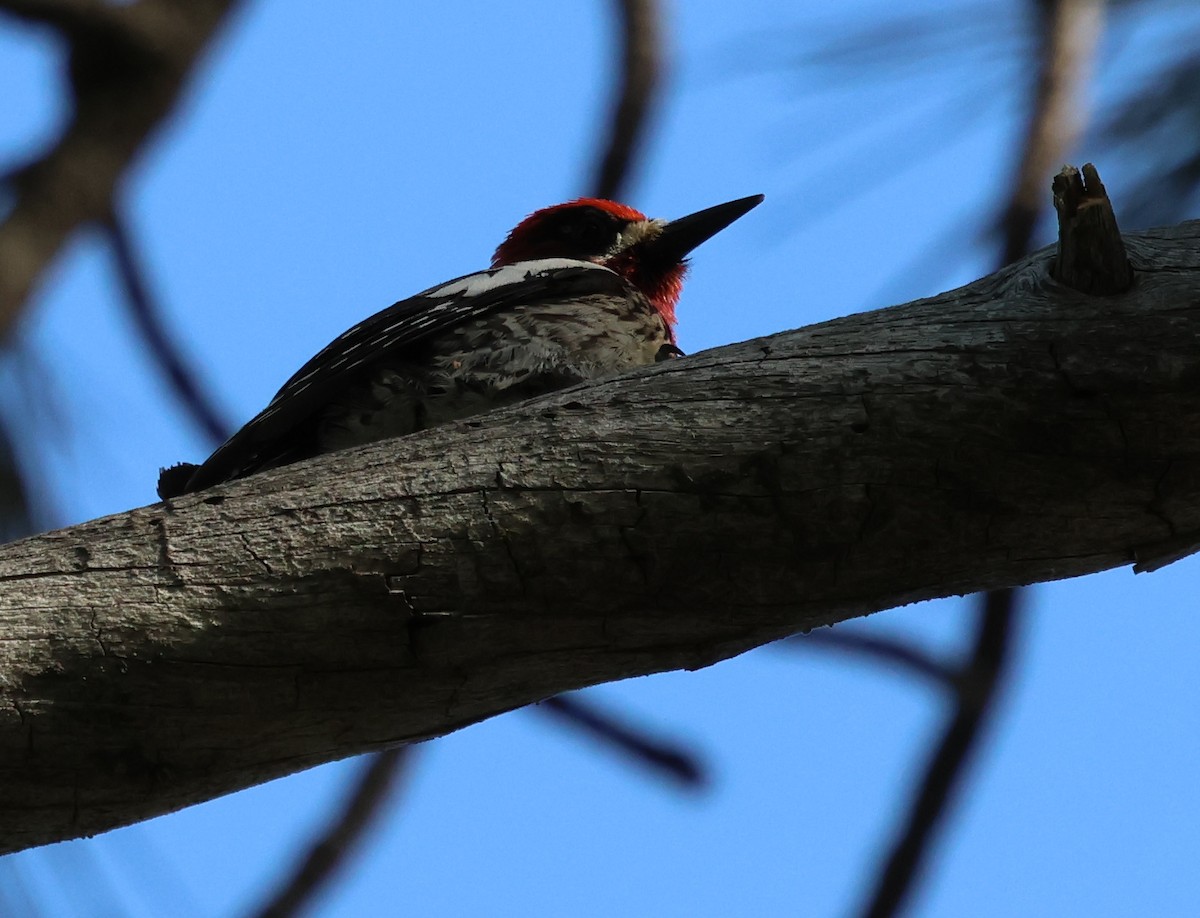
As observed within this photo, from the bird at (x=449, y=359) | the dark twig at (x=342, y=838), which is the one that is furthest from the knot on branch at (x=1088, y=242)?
the dark twig at (x=342, y=838)

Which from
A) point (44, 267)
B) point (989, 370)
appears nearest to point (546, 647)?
point (989, 370)

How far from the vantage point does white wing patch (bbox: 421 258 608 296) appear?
130 inches

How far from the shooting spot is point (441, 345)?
305 centimetres

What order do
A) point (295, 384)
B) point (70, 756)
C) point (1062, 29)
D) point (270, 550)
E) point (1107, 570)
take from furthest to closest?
point (1062, 29) < point (295, 384) < point (1107, 570) < point (270, 550) < point (70, 756)

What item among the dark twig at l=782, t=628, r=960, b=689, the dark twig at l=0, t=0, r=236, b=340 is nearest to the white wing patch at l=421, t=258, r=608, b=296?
the dark twig at l=0, t=0, r=236, b=340

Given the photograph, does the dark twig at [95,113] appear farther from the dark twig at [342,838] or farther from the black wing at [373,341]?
the dark twig at [342,838]

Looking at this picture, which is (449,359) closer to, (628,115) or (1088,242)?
(1088,242)

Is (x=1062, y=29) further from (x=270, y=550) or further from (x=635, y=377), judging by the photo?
(x=270, y=550)

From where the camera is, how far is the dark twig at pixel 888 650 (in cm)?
412

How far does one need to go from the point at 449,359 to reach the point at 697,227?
4.49ft

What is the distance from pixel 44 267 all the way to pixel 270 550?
206 cm

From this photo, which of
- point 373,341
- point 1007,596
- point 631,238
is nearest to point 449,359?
point 373,341

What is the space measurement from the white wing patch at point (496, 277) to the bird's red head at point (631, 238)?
A: 531 mm

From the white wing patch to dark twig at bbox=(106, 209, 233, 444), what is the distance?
4.95 ft
